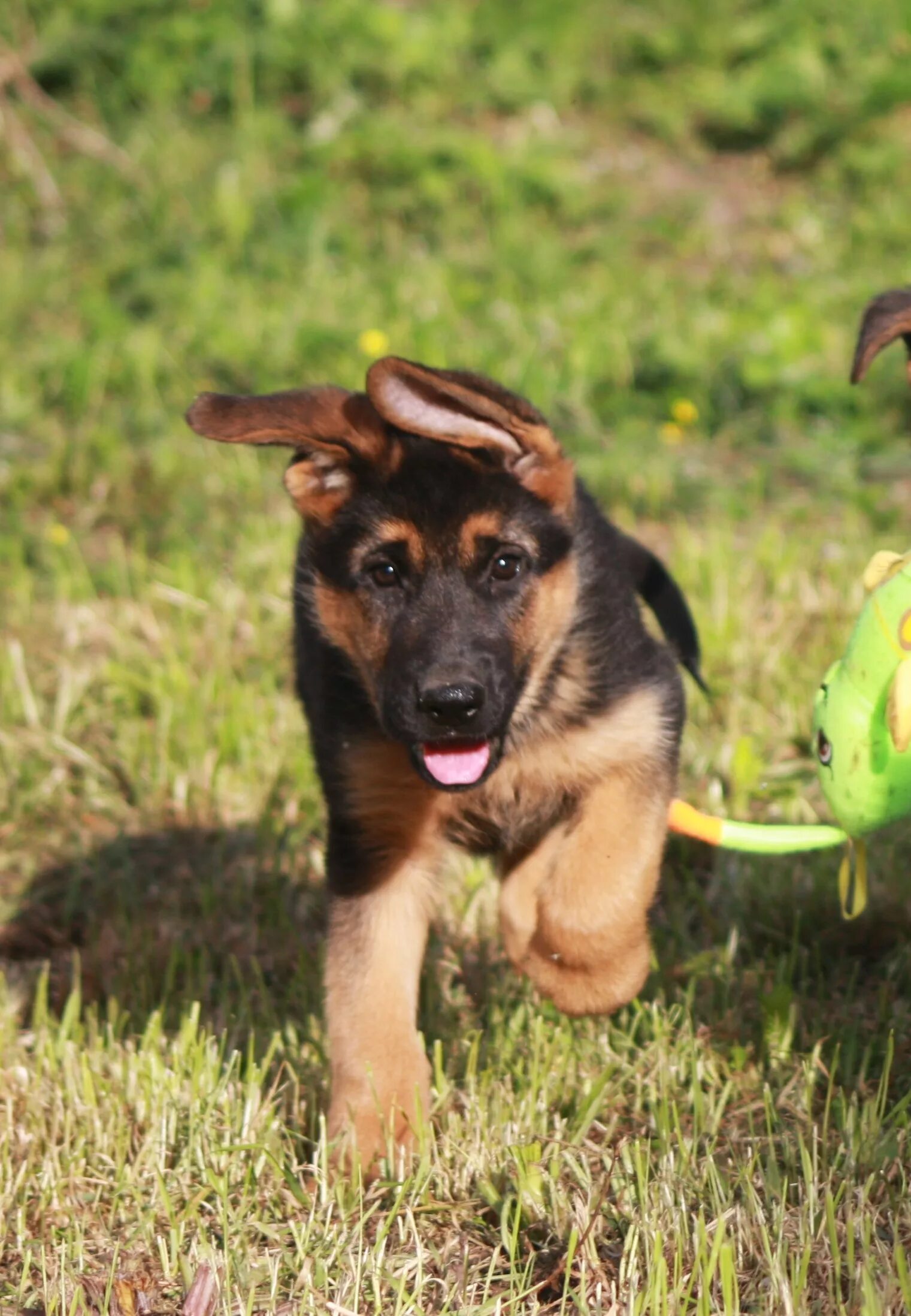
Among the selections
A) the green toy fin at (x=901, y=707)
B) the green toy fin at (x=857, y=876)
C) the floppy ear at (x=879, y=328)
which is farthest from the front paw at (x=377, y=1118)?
the floppy ear at (x=879, y=328)

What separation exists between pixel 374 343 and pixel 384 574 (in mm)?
3715

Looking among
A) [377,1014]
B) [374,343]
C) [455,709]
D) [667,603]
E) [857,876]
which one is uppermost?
[374,343]

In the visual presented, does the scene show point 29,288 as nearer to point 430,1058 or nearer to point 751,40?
point 751,40

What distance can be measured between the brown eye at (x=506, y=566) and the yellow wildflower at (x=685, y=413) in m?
3.48

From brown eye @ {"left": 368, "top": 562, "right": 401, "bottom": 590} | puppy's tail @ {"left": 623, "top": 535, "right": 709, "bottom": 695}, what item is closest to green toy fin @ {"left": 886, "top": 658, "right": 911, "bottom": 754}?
brown eye @ {"left": 368, "top": 562, "right": 401, "bottom": 590}

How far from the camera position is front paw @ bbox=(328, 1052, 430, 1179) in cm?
312

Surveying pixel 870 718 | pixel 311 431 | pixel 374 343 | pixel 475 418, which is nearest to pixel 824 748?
pixel 870 718

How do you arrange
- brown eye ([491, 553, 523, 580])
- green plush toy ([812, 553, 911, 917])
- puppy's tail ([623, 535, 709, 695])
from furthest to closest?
puppy's tail ([623, 535, 709, 695])
brown eye ([491, 553, 523, 580])
green plush toy ([812, 553, 911, 917])

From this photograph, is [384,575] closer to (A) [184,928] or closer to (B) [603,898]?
(B) [603,898]

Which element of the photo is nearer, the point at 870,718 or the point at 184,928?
the point at 870,718

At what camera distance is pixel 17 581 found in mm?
5727

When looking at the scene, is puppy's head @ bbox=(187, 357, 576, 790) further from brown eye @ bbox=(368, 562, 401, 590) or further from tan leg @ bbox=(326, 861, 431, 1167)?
tan leg @ bbox=(326, 861, 431, 1167)

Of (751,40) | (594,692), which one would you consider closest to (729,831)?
(594,692)

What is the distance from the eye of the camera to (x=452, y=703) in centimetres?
308
